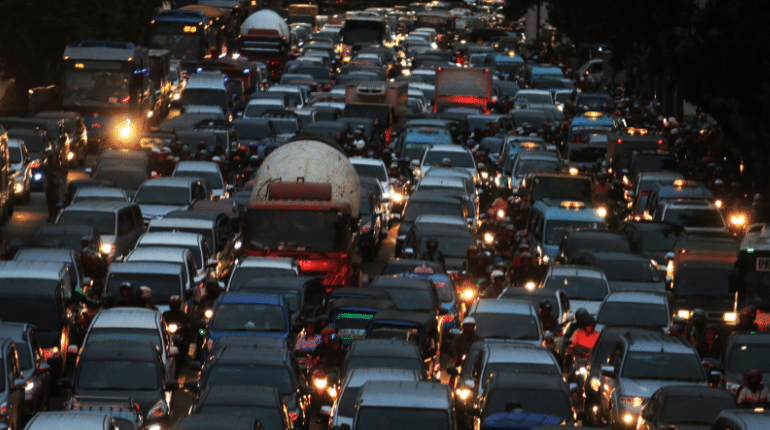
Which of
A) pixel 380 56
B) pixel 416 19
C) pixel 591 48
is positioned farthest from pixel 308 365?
pixel 416 19

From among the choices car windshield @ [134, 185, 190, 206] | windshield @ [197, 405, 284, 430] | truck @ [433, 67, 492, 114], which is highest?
windshield @ [197, 405, 284, 430]

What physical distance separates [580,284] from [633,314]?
101 inches

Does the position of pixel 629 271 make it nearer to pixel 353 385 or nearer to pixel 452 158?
pixel 353 385

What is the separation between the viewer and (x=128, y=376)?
17.7m

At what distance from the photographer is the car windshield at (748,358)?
62.3 feet

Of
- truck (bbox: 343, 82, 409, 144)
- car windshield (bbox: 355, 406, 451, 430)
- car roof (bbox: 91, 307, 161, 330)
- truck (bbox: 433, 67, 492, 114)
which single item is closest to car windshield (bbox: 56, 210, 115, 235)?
car roof (bbox: 91, 307, 161, 330)

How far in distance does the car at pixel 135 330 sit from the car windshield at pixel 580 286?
7346 millimetres

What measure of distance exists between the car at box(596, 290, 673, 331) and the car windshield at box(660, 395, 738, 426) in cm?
564

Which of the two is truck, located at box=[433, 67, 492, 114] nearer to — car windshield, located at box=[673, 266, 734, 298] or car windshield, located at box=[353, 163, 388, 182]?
car windshield, located at box=[353, 163, 388, 182]

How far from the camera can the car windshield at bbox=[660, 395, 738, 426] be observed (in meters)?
15.9

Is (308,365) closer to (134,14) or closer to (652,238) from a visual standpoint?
(652,238)

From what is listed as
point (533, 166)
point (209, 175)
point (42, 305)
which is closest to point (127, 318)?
point (42, 305)

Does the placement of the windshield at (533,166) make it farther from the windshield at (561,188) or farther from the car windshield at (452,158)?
the windshield at (561,188)

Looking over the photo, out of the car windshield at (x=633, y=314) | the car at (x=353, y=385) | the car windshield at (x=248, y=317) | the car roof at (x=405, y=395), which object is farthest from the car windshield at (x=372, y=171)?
the car roof at (x=405, y=395)
